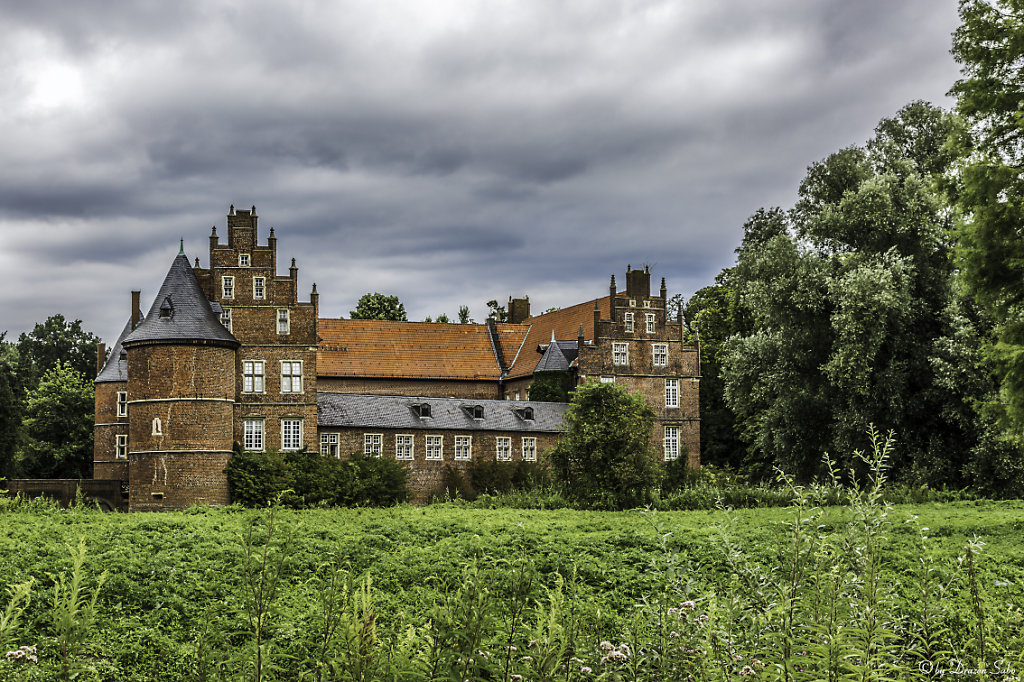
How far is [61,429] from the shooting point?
57344mm

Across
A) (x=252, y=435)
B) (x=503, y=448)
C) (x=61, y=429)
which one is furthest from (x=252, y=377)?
(x=61, y=429)

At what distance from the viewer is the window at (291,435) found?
37031 mm

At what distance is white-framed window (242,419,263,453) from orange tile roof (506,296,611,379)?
16.2m

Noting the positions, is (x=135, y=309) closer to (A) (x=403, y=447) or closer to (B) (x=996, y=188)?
(A) (x=403, y=447)

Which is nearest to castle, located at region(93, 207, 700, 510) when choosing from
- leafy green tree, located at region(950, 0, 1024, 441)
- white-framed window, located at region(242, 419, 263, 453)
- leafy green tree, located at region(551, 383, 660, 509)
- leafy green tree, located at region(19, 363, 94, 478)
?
white-framed window, located at region(242, 419, 263, 453)

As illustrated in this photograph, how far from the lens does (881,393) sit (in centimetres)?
3186

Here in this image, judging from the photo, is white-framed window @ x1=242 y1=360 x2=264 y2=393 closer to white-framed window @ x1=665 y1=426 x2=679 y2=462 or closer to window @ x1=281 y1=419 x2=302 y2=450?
window @ x1=281 y1=419 x2=302 y2=450

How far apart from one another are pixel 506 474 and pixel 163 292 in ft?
48.0

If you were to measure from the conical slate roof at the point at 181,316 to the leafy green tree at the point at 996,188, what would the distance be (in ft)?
83.8

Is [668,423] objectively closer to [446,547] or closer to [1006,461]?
[1006,461]

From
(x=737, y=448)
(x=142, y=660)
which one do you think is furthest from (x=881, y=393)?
(x=142, y=660)

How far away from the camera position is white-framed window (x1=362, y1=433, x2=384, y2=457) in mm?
39750

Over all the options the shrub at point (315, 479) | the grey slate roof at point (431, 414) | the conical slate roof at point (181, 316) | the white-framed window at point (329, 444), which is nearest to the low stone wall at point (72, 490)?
the shrub at point (315, 479)

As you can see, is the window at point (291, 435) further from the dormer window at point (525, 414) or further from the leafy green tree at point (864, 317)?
the leafy green tree at point (864, 317)
